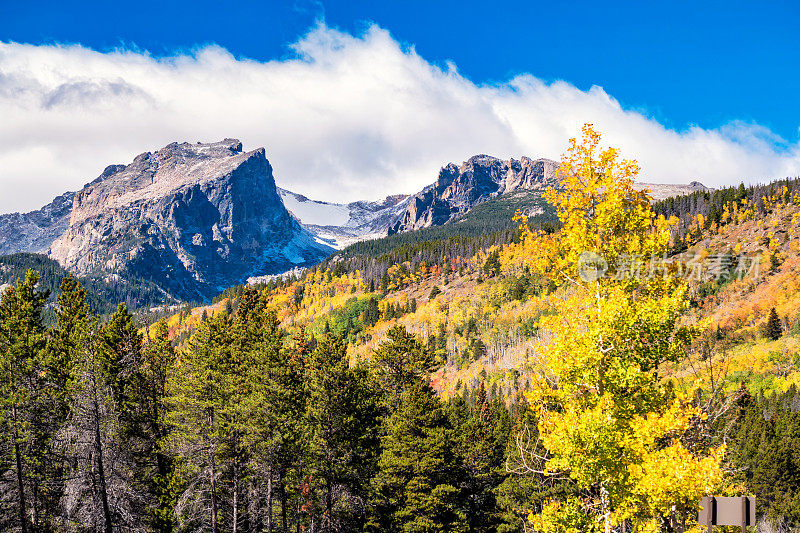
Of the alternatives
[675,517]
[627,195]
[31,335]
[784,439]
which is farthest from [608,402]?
[784,439]

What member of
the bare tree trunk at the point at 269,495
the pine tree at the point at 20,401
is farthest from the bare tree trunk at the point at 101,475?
the bare tree trunk at the point at 269,495

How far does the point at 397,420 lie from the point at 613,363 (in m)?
28.8

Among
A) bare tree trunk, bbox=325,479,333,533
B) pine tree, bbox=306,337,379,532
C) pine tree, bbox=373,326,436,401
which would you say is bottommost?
bare tree trunk, bbox=325,479,333,533

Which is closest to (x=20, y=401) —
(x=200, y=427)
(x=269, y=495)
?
(x=200, y=427)

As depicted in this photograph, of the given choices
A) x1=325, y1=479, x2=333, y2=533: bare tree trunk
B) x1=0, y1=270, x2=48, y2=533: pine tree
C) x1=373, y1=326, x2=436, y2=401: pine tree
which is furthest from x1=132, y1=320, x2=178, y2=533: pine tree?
x1=373, y1=326, x2=436, y2=401: pine tree

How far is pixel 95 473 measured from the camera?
103 feet

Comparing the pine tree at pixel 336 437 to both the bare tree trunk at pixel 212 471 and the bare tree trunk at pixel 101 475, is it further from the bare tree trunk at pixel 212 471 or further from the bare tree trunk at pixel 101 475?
the bare tree trunk at pixel 101 475

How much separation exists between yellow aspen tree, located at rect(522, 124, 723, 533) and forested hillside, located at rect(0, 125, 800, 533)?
2.0 inches

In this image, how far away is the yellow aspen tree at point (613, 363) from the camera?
433 inches

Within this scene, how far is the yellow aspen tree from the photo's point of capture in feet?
36.1

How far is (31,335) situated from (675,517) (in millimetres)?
35567

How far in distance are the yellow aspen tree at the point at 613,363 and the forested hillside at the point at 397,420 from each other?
0.05 metres

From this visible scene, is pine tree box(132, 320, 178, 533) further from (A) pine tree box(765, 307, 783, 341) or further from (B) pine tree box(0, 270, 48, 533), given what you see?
(A) pine tree box(765, 307, 783, 341)

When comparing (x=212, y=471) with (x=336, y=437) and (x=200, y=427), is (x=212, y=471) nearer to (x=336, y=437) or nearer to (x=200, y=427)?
(x=200, y=427)
